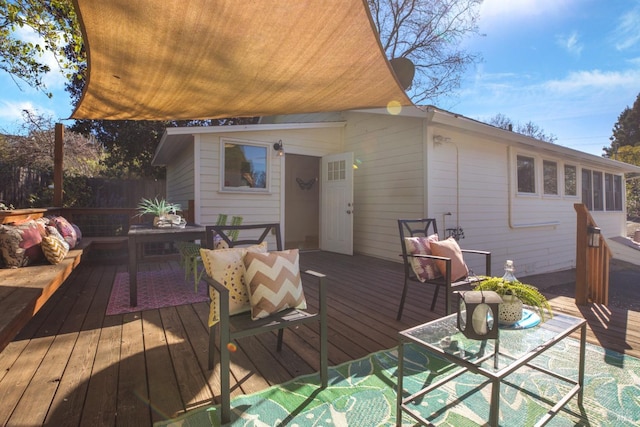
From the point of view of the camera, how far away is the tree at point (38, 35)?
13.3ft

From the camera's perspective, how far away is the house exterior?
5293 mm

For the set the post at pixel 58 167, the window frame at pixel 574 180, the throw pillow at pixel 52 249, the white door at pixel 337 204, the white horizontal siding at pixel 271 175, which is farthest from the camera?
the window frame at pixel 574 180

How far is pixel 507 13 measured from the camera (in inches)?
251

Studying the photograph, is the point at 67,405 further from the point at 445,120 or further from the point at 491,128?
the point at 491,128

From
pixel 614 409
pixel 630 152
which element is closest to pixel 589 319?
pixel 614 409

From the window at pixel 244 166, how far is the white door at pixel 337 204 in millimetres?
1386

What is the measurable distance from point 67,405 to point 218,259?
1.00 m

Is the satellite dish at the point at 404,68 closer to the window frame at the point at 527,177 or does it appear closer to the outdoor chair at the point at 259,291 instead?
the outdoor chair at the point at 259,291

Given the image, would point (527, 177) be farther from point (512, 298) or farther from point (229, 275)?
point (229, 275)

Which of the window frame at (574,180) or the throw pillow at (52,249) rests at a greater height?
the window frame at (574,180)

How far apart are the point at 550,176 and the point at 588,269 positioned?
536 cm

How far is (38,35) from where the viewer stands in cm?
450

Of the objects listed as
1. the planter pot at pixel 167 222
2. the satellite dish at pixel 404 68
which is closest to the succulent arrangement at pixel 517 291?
the satellite dish at pixel 404 68

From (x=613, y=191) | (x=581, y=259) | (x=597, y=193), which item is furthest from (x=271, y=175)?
(x=613, y=191)
